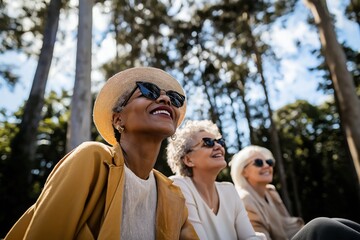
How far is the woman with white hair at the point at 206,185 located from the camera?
9.05 feet

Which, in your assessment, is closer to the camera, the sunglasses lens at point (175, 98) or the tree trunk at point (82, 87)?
the sunglasses lens at point (175, 98)

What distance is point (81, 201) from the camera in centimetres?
146

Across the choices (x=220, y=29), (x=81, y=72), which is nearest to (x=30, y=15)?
(x=81, y=72)

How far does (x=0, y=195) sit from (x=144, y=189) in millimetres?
7858

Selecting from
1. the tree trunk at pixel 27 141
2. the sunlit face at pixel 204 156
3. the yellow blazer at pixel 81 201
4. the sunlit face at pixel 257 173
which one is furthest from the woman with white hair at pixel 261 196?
the tree trunk at pixel 27 141

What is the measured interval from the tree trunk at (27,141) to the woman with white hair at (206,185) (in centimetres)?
674

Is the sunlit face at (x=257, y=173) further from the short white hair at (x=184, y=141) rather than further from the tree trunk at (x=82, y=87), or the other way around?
the tree trunk at (x=82, y=87)

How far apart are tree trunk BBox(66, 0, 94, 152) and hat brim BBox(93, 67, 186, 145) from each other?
3073 millimetres

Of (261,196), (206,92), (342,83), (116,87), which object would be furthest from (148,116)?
(206,92)

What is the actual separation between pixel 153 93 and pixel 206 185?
1.41m

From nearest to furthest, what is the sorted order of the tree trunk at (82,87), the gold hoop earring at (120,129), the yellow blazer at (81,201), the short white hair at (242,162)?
the yellow blazer at (81,201) < the gold hoop earring at (120,129) < the short white hair at (242,162) < the tree trunk at (82,87)

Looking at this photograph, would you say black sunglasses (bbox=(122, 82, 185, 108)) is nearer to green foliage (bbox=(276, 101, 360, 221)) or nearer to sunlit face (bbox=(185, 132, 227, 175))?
sunlit face (bbox=(185, 132, 227, 175))

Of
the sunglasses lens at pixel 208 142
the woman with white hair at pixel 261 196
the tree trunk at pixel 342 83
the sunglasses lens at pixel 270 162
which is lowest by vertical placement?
the woman with white hair at pixel 261 196

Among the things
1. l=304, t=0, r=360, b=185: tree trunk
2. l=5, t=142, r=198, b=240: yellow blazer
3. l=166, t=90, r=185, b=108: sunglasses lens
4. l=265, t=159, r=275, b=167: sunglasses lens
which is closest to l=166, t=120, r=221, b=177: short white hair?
l=166, t=90, r=185, b=108: sunglasses lens
